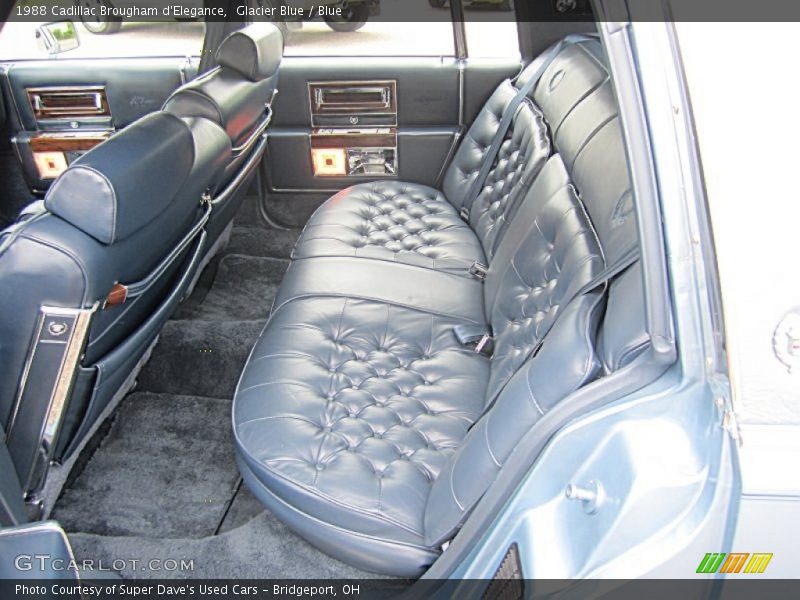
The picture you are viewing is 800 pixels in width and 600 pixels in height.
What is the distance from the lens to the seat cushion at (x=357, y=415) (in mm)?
1288

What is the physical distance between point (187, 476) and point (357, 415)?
0.54 meters

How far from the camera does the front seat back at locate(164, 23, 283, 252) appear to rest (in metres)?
1.63

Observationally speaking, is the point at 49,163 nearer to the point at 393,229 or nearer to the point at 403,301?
the point at 393,229

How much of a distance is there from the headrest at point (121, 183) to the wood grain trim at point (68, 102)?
4.80 ft

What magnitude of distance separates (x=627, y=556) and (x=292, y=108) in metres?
2.20

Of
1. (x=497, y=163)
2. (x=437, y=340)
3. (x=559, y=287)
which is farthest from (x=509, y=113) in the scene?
(x=559, y=287)

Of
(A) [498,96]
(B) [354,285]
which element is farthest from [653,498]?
(A) [498,96]

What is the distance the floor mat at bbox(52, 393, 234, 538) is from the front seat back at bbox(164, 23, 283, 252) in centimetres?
52

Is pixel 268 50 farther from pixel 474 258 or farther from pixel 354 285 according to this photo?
pixel 474 258

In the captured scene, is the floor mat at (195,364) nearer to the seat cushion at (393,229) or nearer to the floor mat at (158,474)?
the floor mat at (158,474)

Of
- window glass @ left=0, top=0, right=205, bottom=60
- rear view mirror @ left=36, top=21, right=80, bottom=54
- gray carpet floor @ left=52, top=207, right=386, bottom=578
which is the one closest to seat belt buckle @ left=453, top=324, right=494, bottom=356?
gray carpet floor @ left=52, top=207, right=386, bottom=578

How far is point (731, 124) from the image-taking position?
29.0 inches

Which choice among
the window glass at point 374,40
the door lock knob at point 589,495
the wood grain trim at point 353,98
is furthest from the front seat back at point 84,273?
the window glass at point 374,40

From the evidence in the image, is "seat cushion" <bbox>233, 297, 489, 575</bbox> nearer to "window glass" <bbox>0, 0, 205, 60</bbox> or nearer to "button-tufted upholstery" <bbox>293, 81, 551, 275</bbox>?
"button-tufted upholstery" <bbox>293, 81, 551, 275</bbox>
